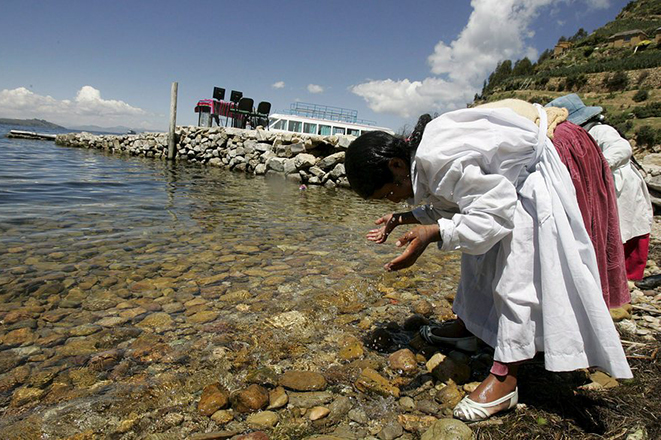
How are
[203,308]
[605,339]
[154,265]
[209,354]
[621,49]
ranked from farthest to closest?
[621,49] → [154,265] → [203,308] → [209,354] → [605,339]

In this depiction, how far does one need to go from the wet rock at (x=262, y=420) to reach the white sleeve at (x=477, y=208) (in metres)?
1.04

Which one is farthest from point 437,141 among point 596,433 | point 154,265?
point 154,265

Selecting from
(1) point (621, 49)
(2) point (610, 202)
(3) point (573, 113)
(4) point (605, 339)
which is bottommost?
(4) point (605, 339)

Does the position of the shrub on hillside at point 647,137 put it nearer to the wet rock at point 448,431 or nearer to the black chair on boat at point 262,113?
the black chair on boat at point 262,113

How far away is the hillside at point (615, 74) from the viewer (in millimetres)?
28781

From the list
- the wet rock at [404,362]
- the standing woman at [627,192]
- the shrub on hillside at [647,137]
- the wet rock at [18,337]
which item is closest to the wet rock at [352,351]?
the wet rock at [404,362]

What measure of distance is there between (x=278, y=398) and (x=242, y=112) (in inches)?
770

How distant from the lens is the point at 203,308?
2725 mm

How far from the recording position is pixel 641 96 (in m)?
35.3

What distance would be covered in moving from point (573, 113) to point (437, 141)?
6.88ft

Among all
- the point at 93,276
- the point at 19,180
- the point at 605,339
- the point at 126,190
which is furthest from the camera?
the point at 19,180

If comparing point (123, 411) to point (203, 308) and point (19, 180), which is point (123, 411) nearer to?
point (203, 308)

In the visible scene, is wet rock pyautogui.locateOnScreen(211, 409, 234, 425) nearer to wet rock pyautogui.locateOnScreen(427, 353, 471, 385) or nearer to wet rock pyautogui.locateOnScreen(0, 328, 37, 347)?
wet rock pyautogui.locateOnScreen(427, 353, 471, 385)

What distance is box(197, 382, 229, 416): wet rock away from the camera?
1643 millimetres
